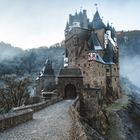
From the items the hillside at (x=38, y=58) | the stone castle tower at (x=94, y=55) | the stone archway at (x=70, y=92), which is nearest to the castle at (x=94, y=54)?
the stone castle tower at (x=94, y=55)

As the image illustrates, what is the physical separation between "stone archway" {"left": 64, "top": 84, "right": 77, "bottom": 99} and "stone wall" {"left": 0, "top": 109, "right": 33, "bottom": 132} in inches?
904

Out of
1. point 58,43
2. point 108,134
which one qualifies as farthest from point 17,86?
point 58,43

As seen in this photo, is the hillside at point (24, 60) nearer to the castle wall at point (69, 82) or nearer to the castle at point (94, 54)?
the castle at point (94, 54)

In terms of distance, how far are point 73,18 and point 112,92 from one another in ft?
63.6

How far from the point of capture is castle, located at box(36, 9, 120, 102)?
191 ft

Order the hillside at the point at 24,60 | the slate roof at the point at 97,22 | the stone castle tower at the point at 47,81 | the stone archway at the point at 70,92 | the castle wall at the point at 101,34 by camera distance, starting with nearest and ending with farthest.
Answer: the stone archway at the point at 70,92
the stone castle tower at the point at 47,81
the castle wall at the point at 101,34
the slate roof at the point at 97,22
the hillside at the point at 24,60

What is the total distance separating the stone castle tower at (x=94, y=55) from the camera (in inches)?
2295

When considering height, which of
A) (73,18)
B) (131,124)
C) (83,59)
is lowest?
(131,124)

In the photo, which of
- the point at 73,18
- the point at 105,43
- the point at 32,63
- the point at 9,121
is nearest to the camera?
the point at 9,121

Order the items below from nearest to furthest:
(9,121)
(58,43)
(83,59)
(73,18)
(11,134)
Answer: (11,134), (9,121), (83,59), (73,18), (58,43)

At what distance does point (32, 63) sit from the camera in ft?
432

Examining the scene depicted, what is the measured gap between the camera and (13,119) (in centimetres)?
1944

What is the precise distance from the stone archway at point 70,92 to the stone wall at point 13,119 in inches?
904

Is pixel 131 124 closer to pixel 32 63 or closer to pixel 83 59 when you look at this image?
pixel 83 59
